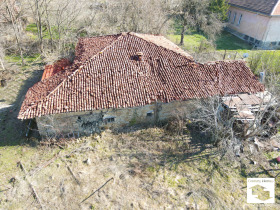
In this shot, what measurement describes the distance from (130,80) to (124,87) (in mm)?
715

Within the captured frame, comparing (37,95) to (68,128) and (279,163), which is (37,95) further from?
(279,163)

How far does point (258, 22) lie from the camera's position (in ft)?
93.3

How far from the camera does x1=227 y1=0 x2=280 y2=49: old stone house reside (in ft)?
88.1

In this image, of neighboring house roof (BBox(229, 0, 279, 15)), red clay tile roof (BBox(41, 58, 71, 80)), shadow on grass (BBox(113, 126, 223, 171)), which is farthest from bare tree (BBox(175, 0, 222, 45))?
shadow on grass (BBox(113, 126, 223, 171))

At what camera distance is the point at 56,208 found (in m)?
9.52

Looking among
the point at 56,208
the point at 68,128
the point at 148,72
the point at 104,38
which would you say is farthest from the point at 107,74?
the point at 56,208

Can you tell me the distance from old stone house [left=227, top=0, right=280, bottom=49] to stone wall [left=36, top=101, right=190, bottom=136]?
71.7 ft

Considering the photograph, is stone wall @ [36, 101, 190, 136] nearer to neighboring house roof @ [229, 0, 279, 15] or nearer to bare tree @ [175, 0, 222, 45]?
bare tree @ [175, 0, 222, 45]

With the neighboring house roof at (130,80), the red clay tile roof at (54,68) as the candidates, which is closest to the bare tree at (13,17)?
the red clay tile roof at (54,68)

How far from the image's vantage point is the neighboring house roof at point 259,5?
26734 mm

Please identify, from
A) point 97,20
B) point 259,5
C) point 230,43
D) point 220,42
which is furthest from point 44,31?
point 259,5

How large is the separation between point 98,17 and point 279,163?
2641cm

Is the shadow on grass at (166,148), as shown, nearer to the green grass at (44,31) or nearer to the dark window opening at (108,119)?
the dark window opening at (108,119)

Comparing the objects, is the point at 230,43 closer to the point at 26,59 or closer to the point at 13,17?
the point at 26,59
